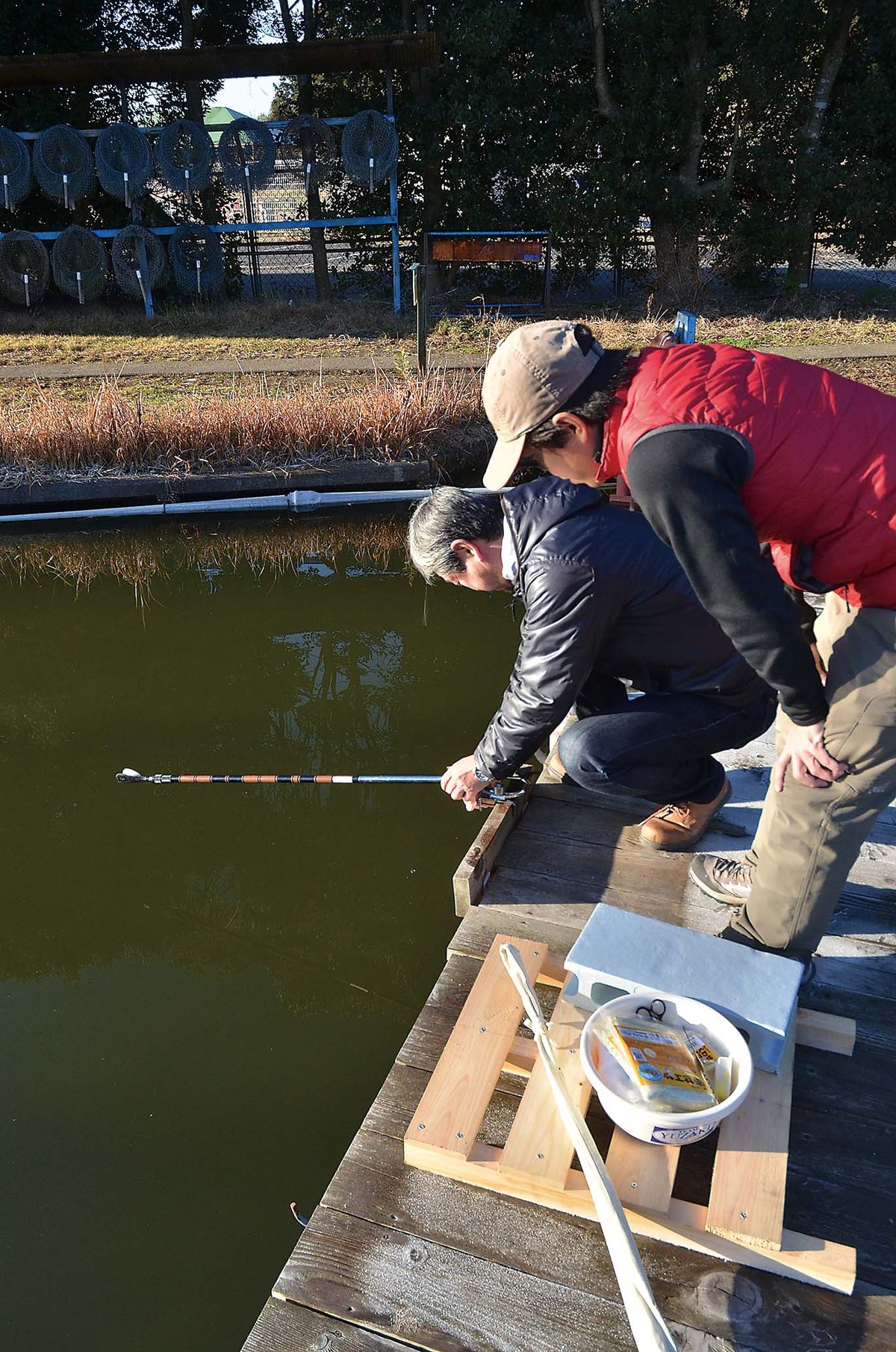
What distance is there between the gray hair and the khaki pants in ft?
2.63

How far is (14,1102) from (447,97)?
41.4 ft

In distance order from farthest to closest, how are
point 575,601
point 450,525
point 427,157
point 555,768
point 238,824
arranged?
point 427,157
point 238,824
point 555,768
point 450,525
point 575,601

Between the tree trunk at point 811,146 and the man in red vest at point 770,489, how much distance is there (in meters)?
11.8

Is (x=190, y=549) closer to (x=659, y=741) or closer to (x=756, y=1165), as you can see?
(x=659, y=741)

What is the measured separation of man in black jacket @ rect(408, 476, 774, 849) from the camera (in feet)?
7.75

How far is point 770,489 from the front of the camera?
1.81 metres

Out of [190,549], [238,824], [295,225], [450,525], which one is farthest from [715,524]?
[295,225]

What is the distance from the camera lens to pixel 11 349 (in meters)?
10.4

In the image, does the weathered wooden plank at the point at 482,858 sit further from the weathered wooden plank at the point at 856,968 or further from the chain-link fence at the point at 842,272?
the chain-link fence at the point at 842,272

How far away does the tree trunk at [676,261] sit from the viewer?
492 inches

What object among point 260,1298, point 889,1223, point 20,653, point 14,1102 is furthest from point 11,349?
point 889,1223

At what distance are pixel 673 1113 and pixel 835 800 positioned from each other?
2.28ft

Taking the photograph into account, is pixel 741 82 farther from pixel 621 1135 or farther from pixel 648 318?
pixel 621 1135

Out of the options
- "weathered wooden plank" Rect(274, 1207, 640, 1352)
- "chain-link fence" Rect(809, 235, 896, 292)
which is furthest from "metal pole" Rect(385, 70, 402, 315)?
"weathered wooden plank" Rect(274, 1207, 640, 1352)
